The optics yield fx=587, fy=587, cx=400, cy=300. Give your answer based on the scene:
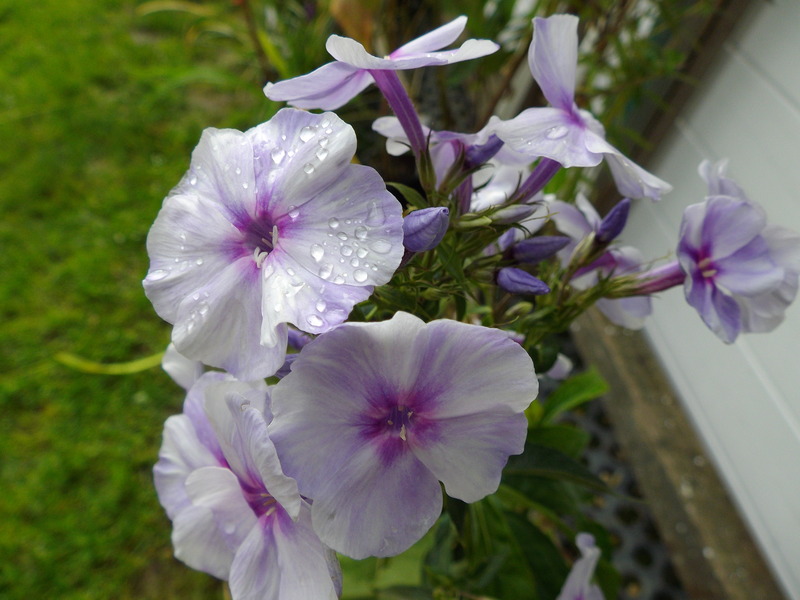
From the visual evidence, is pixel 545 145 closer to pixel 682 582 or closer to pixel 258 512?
pixel 258 512

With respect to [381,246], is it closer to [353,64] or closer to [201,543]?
[353,64]

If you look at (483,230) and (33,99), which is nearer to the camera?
(483,230)

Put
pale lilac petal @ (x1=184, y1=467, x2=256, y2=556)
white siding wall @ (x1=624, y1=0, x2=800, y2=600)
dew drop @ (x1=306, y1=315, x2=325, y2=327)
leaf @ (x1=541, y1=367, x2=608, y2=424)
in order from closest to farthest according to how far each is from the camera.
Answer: dew drop @ (x1=306, y1=315, x2=325, y2=327) → pale lilac petal @ (x1=184, y1=467, x2=256, y2=556) → leaf @ (x1=541, y1=367, x2=608, y2=424) → white siding wall @ (x1=624, y1=0, x2=800, y2=600)

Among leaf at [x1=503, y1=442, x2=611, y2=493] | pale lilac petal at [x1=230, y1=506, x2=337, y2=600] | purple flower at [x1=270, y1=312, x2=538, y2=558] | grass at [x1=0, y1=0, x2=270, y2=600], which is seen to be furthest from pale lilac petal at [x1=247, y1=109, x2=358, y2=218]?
grass at [x1=0, y1=0, x2=270, y2=600]

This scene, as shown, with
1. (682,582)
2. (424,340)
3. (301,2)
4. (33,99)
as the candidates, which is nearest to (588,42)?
(301,2)

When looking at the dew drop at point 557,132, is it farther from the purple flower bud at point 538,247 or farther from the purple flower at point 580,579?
the purple flower at point 580,579

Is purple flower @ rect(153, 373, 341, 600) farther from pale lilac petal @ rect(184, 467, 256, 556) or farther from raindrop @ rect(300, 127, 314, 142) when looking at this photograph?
raindrop @ rect(300, 127, 314, 142)

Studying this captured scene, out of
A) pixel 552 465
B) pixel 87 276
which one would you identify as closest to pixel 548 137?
pixel 552 465

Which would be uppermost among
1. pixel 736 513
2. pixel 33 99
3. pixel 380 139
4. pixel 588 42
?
pixel 588 42
